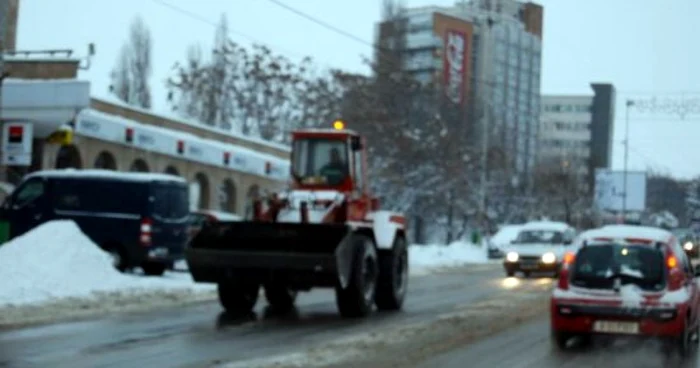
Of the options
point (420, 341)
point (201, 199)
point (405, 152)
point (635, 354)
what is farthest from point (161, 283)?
point (405, 152)

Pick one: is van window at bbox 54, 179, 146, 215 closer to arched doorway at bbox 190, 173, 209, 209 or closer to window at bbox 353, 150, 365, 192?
window at bbox 353, 150, 365, 192

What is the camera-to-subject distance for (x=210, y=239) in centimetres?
1767

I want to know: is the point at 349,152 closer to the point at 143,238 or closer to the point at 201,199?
the point at 143,238

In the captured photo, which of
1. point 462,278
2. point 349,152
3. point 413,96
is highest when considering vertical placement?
point 413,96

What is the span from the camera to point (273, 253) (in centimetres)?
1709

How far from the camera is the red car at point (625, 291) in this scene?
13.6 m

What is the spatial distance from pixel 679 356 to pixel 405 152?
44119 millimetres

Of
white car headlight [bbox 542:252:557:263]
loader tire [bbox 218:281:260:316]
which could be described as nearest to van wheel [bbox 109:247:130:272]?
loader tire [bbox 218:281:260:316]

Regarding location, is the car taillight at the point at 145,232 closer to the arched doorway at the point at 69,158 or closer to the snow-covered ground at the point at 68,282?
the snow-covered ground at the point at 68,282

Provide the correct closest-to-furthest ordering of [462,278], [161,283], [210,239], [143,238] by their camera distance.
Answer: [210,239] → [161,283] → [143,238] → [462,278]

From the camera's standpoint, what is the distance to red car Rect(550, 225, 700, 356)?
44.8 ft

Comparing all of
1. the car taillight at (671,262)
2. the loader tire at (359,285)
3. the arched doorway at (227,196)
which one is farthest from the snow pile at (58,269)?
the arched doorway at (227,196)

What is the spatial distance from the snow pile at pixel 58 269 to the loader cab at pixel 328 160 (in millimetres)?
→ 4237

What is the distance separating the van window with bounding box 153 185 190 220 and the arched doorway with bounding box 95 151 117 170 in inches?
549
